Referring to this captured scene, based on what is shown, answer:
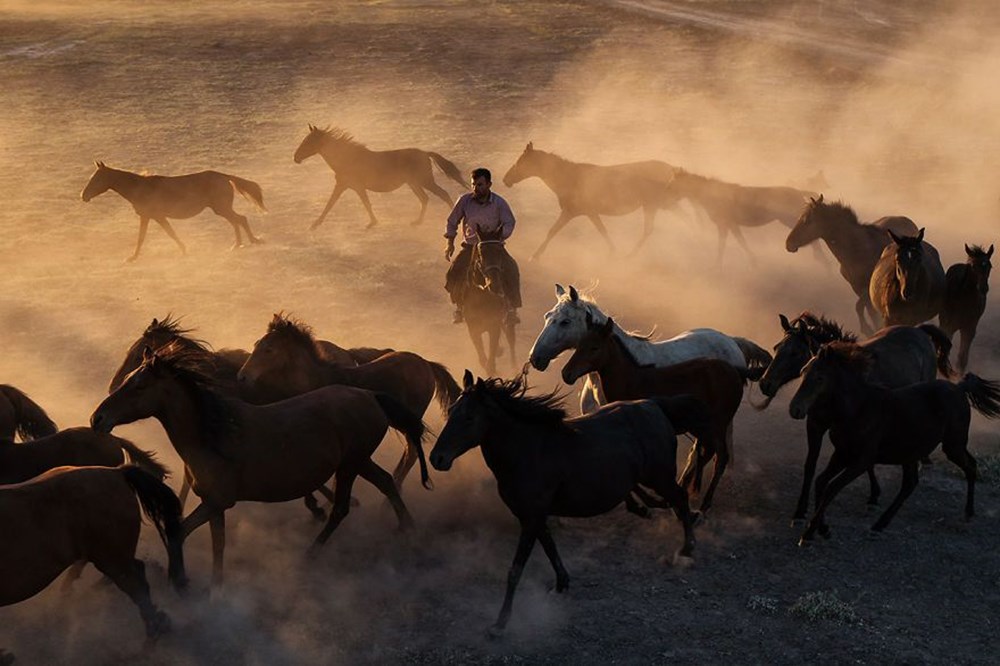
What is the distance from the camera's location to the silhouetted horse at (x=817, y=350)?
10.1 meters

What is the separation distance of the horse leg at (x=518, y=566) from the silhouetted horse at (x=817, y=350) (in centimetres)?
254

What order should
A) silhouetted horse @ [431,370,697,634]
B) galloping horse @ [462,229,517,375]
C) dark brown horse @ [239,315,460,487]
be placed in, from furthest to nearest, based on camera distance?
galloping horse @ [462,229,517,375] → dark brown horse @ [239,315,460,487] → silhouetted horse @ [431,370,697,634]

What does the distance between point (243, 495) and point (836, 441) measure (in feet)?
15.7

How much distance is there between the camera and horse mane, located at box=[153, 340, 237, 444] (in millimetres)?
8578

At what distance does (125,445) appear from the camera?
30.1ft

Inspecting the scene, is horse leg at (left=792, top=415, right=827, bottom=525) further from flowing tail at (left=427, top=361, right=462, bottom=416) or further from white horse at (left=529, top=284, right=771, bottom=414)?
flowing tail at (left=427, top=361, right=462, bottom=416)

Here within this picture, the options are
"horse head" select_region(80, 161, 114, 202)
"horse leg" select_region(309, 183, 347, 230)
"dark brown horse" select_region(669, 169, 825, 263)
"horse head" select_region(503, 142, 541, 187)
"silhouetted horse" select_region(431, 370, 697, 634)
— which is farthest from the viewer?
"horse leg" select_region(309, 183, 347, 230)

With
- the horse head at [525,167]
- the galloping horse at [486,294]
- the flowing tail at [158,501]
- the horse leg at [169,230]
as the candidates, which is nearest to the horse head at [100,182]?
the horse leg at [169,230]

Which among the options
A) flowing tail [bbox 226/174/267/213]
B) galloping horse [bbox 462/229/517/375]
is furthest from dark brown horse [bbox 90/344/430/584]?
flowing tail [bbox 226/174/267/213]

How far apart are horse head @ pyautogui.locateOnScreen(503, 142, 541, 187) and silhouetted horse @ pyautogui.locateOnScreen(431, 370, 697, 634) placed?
13.1m

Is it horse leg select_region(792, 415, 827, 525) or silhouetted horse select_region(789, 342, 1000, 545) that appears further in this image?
horse leg select_region(792, 415, 827, 525)

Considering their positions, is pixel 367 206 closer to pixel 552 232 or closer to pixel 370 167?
pixel 370 167

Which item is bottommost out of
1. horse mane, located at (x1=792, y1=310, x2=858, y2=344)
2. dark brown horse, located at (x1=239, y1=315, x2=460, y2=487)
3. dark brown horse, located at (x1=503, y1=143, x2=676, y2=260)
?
dark brown horse, located at (x1=503, y1=143, x2=676, y2=260)

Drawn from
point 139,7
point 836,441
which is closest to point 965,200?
point 836,441
